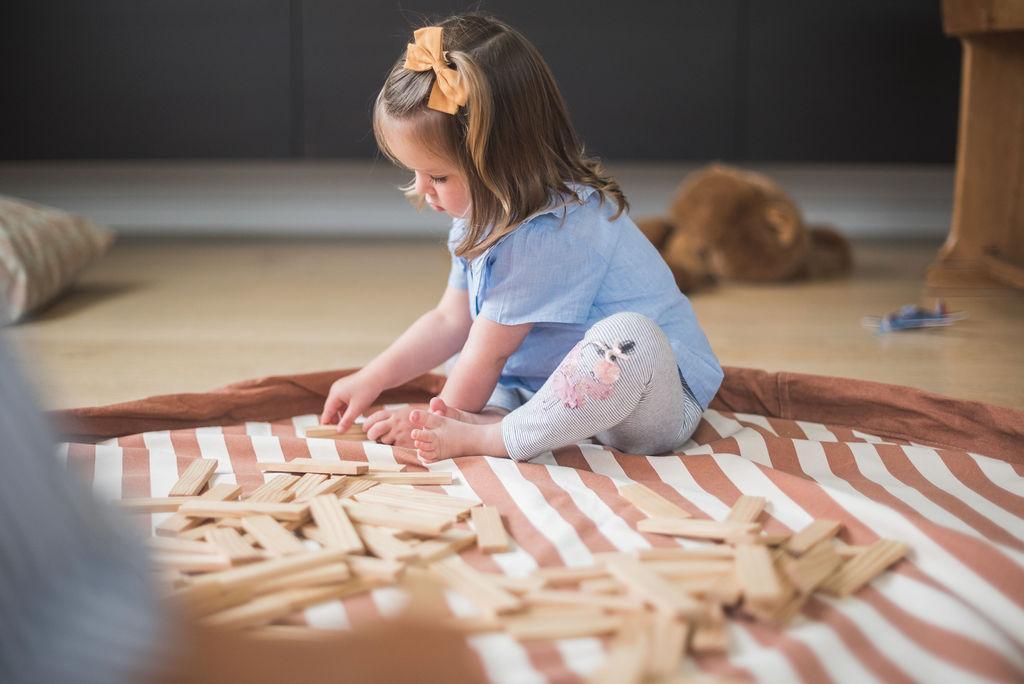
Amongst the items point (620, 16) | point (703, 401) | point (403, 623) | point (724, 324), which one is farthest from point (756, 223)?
point (403, 623)

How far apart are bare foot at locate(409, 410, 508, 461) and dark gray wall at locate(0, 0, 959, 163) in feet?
5.61

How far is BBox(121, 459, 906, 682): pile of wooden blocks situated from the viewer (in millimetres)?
688

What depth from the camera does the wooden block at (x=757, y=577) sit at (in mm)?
705

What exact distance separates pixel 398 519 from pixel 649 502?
218 mm

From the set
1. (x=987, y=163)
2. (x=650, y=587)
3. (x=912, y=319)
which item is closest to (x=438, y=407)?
(x=650, y=587)

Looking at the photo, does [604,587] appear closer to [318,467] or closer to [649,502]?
[649,502]

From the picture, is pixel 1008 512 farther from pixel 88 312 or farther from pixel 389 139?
pixel 88 312

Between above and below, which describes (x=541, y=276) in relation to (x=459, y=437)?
above

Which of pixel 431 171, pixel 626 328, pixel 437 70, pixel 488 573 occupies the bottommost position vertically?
pixel 488 573

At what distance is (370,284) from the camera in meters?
2.27

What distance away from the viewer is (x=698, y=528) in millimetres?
864

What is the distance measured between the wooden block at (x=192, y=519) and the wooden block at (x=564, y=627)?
1.07ft

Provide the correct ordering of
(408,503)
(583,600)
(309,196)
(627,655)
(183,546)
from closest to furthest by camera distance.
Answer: (627,655), (583,600), (183,546), (408,503), (309,196)

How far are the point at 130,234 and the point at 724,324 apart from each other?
183cm
